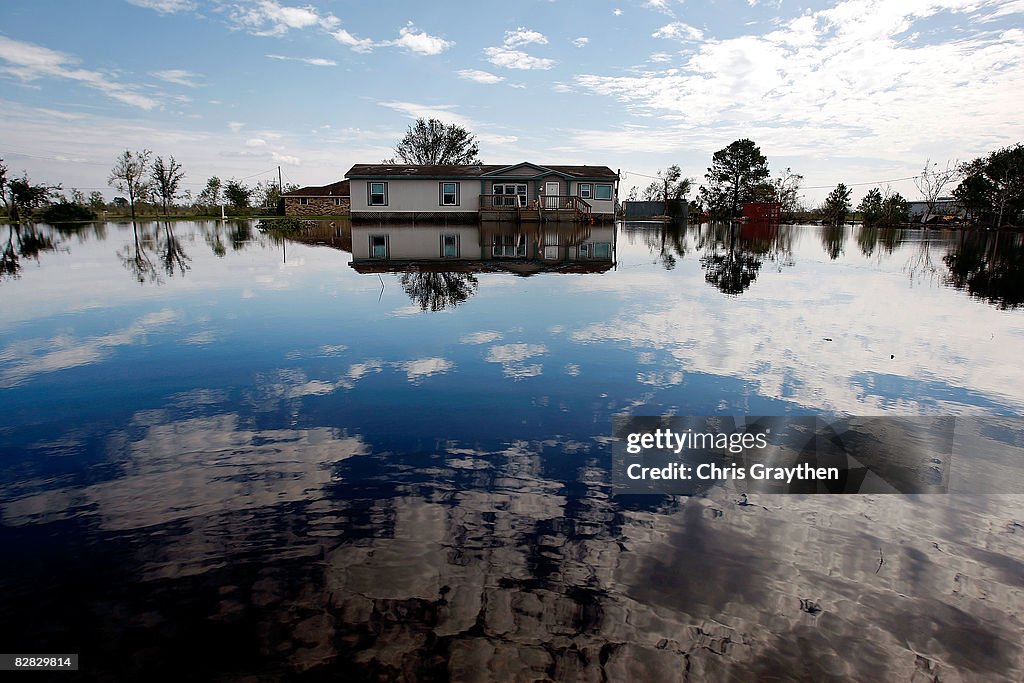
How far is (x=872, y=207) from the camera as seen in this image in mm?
71500

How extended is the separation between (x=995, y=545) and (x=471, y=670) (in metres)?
3.26

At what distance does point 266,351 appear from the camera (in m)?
7.25

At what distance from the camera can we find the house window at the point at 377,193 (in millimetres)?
45781

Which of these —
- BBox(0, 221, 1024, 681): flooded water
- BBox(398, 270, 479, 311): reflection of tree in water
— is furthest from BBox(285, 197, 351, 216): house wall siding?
BBox(0, 221, 1024, 681): flooded water

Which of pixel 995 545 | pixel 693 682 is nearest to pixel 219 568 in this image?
pixel 693 682

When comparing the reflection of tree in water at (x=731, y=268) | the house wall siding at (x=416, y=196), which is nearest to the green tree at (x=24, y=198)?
the house wall siding at (x=416, y=196)

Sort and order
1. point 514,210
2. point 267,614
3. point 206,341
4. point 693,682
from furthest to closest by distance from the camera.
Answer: point 514,210 → point 206,341 → point 267,614 → point 693,682

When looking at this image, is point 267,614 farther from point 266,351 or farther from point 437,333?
point 437,333

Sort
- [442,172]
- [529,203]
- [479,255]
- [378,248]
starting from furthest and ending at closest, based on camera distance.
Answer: [529,203], [442,172], [378,248], [479,255]

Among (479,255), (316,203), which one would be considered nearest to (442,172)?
(316,203)

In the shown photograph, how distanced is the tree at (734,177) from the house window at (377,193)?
52.1 m

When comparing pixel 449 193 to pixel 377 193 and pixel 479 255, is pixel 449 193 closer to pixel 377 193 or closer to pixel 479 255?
pixel 377 193

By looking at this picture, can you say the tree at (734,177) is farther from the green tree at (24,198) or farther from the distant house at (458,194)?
the green tree at (24,198)

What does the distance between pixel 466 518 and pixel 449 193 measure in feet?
148
